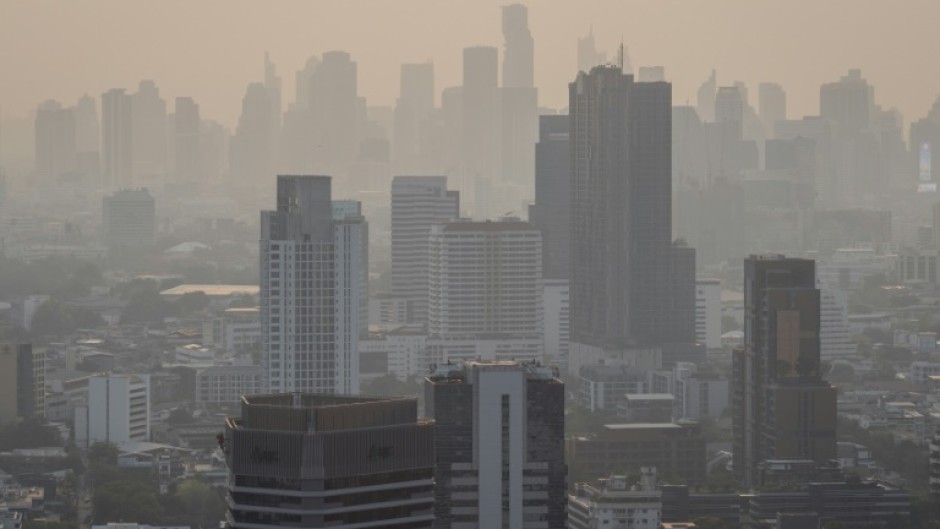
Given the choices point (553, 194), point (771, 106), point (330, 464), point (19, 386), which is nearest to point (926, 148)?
point (771, 106)

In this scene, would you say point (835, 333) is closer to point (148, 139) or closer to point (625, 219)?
point (625, 219)

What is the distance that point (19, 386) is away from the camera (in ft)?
96.2

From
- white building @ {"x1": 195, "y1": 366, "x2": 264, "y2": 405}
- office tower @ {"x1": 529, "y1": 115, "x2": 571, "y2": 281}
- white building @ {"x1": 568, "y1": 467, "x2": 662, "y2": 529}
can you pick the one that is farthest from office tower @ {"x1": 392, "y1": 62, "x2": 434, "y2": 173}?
white building @ {"x1": 568, "y1": 467, "x2": 662, "y2": 529}

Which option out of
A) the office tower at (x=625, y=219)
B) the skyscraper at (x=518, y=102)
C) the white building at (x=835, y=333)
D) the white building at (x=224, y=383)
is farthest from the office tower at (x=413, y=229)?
the skyscraper at (x=518, y=102)

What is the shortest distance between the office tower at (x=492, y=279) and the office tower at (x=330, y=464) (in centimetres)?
2317

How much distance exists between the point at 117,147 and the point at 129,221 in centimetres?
964

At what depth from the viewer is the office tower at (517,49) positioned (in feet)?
184

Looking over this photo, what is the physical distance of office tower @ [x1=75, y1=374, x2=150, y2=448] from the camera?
27531mm

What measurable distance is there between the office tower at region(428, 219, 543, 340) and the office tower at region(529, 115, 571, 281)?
10.2ft

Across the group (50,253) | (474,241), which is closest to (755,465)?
(474,241)

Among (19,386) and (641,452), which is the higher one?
(19,386)

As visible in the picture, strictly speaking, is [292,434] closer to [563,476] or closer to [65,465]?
[563,476]

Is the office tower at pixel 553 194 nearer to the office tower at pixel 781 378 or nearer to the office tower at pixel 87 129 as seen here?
the office tower at pixel 781 378

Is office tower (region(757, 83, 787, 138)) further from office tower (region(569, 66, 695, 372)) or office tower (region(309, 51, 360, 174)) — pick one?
office tower (region(569, 66, 695, 372))
